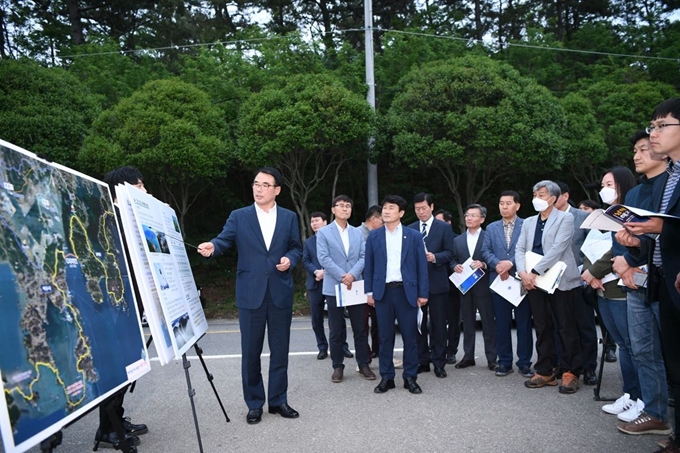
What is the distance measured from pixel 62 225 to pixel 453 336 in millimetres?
5580

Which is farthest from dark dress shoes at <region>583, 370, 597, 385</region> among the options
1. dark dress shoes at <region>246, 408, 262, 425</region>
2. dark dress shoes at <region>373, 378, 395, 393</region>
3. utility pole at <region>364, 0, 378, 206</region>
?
utility pole at <region>364, 0, 378, 206</region>

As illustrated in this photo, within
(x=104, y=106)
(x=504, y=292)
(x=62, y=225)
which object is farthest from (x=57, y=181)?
(x=104, y=106)

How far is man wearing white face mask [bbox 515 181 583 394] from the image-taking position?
234 inches

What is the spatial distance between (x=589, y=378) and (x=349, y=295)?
2803 mm

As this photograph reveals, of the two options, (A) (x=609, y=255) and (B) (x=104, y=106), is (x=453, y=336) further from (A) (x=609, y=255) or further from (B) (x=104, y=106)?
(B) (x=104, y=106)

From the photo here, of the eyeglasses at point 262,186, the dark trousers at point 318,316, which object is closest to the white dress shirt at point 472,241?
the dark trousers at point 318,316

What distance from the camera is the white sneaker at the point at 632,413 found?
4707 mm

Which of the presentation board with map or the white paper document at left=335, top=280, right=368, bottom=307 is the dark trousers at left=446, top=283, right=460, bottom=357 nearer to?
the white paper document at left=335, top=280, right=368, bottom=307

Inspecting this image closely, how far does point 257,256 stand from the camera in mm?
5344

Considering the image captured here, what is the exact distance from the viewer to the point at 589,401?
547 centimetres

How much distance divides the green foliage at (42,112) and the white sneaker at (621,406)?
1398 centimetres

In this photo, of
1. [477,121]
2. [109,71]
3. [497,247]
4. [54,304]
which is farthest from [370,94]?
[54,304]

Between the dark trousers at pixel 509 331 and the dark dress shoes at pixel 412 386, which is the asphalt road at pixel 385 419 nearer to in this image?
the dark dress shoes at pixel 412 386

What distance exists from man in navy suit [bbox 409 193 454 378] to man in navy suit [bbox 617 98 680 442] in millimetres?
3095
